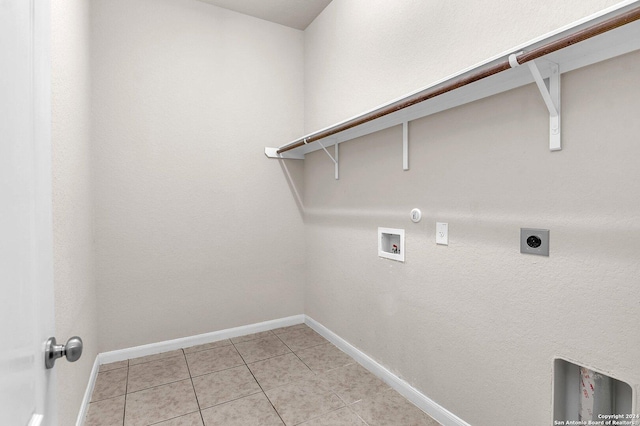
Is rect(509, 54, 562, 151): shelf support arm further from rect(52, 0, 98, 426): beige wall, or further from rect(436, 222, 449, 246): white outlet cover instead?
rect(52, 0, 98, 426): beige wall

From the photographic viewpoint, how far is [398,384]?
6.42 ft

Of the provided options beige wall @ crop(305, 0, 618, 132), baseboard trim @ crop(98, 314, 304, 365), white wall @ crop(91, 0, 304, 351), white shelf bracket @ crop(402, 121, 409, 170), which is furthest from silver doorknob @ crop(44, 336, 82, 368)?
baseboard trim @ crop(98, 314, 304, 365)

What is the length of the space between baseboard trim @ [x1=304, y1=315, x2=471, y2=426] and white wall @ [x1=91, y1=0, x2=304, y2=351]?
0.66 m

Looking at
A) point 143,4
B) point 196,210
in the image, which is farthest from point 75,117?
point 143,4

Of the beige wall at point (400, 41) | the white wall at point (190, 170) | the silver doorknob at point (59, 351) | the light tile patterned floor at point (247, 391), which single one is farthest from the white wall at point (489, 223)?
the silver doorknob at point (59, 351)

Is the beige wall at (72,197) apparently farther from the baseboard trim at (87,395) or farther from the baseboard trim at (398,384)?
the baseboard trim at (398,384)

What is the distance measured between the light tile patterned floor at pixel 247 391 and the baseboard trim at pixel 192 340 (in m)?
0.06

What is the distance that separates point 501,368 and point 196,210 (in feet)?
7.53

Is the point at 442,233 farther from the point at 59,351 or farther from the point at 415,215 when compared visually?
the point at 59,351

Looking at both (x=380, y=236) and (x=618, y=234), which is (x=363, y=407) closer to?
(x=380, y=236)

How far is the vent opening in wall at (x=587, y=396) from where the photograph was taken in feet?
3.69

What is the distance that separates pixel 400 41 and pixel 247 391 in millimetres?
2340

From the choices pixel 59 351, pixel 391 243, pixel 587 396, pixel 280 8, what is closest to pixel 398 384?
pixel 391 243

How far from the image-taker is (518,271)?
53.1 inches
